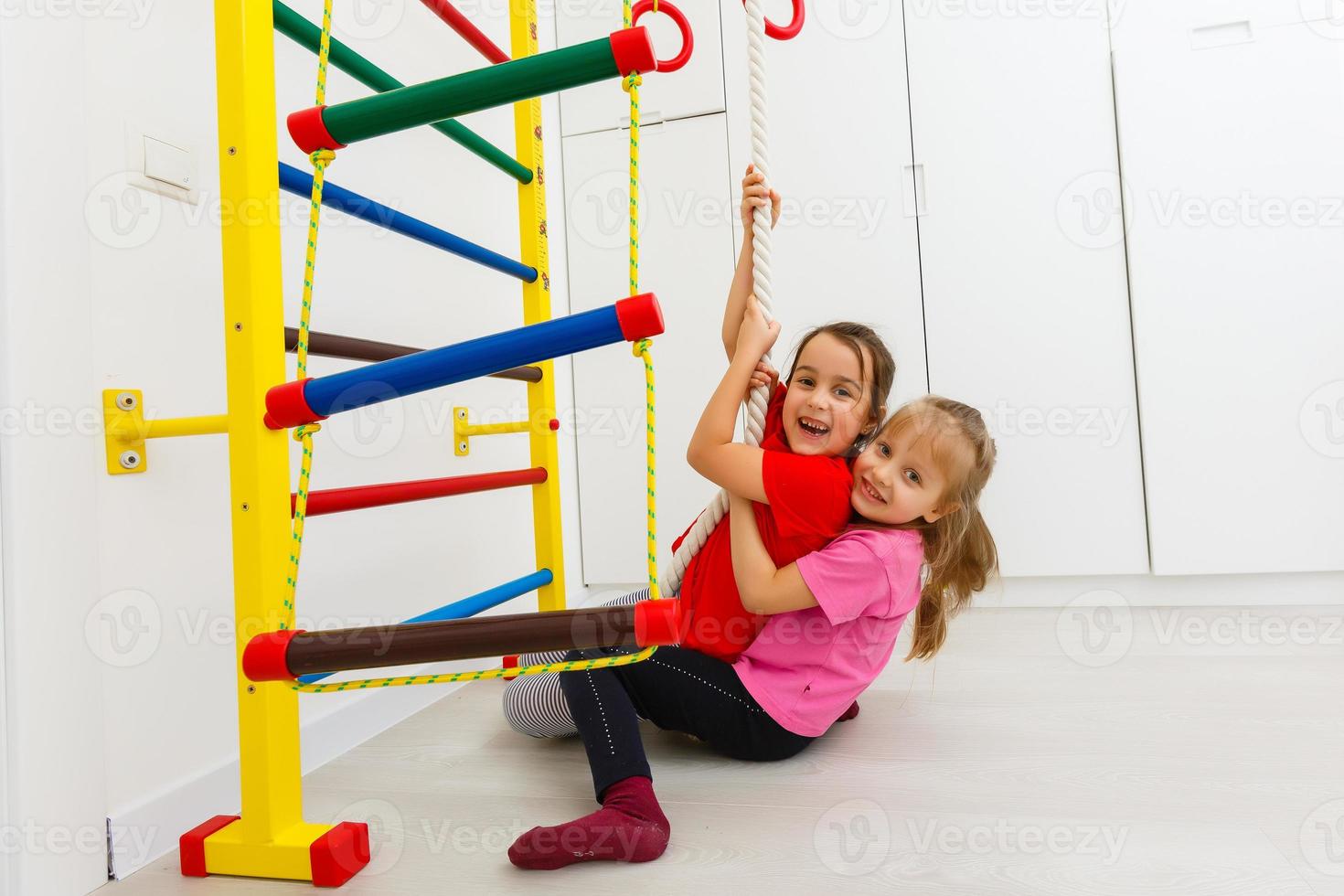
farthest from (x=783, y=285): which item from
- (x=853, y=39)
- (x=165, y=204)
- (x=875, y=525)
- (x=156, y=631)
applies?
(x=156, y=631)

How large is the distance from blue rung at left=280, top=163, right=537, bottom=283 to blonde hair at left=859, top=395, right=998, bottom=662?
680 millimetres

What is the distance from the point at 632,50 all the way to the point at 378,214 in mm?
449

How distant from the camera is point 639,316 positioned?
65cm

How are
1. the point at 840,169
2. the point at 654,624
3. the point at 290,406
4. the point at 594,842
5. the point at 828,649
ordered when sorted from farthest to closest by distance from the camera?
the point at 840,169 → the point at 828,649 → the point at 594,842 → the point at 290,406 → the point at 654,624

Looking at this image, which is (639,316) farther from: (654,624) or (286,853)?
(286,853)

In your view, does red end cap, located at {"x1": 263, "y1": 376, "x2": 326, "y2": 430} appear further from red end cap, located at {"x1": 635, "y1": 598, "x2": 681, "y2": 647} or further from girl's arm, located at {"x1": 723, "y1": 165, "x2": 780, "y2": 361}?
girl's arm, located at {"x1": 723, "y1": 165, "x2": 780, "y2": 361}

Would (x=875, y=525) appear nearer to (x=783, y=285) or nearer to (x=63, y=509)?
(x=63, y=509)

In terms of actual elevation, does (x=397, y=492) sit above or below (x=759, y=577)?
above

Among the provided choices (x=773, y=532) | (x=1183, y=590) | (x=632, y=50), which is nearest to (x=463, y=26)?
(x=632, y=50)

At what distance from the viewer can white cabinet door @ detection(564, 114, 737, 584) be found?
2.16 m

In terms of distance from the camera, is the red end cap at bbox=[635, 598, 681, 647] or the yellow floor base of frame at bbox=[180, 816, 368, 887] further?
the yellow floor base of frame at bbox=[180, 816, 368, 887]

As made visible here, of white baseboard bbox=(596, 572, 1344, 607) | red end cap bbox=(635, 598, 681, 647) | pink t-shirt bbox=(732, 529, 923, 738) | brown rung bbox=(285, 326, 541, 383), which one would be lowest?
white baseboard bbox=(596, 572, 1344, 607)

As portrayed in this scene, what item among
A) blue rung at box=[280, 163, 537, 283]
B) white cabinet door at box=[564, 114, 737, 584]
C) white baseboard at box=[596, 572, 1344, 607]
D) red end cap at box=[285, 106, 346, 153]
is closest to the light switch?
blue rung at box=[280, 163, 537, 283]

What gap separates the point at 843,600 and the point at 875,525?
0.13 metres
